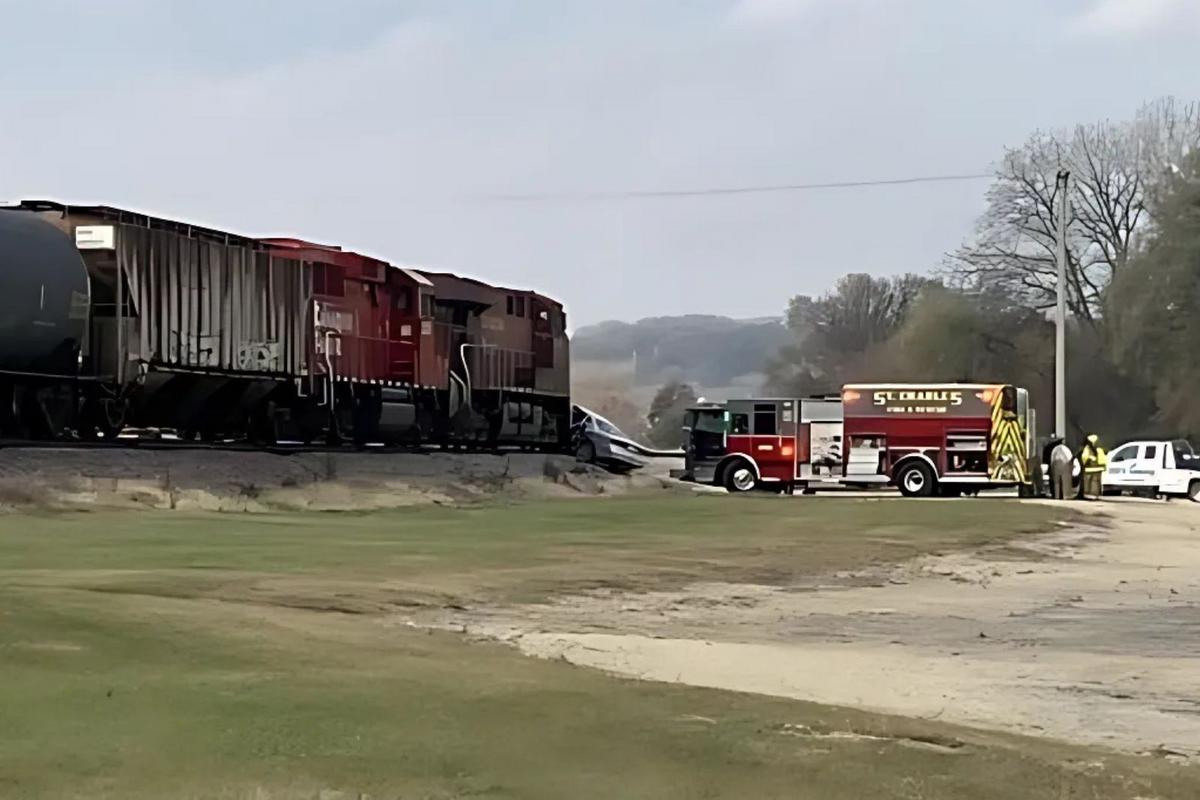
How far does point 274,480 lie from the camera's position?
28203mm

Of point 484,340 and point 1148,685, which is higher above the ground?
point 484,340

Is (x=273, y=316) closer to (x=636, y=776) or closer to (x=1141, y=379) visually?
(x=636, y=776)

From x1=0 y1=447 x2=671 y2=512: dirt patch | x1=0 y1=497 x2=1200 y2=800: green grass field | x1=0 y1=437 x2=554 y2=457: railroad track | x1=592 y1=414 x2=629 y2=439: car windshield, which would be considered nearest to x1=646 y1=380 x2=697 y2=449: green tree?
x1=592 y1=414 x2=629 y2=439: car windshield

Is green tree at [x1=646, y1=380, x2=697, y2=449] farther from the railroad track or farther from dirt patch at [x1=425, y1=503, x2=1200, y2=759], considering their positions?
dirt patch at [x1=425, y1=503, x2=1200, y2=759]

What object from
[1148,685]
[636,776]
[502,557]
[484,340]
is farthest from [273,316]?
[636,776]

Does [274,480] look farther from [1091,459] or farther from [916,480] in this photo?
[1091,459]

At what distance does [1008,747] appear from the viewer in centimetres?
777

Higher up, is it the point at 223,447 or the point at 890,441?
the point at 223,447

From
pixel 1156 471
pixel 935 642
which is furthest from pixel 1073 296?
pixel 935 642

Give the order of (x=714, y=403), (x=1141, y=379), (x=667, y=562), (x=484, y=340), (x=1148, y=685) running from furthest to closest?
(x=1141, y=379) < (x=714, y=403) < (x=484, y=340) < (x=667, y=562) < (x=1148, y=685)

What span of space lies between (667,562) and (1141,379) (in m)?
56.5

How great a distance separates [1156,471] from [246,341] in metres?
26.8

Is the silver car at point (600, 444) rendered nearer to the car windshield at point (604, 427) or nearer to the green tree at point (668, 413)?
the car windshield at point (604, 427)

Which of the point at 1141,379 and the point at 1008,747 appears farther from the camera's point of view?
the point at 1141,379
